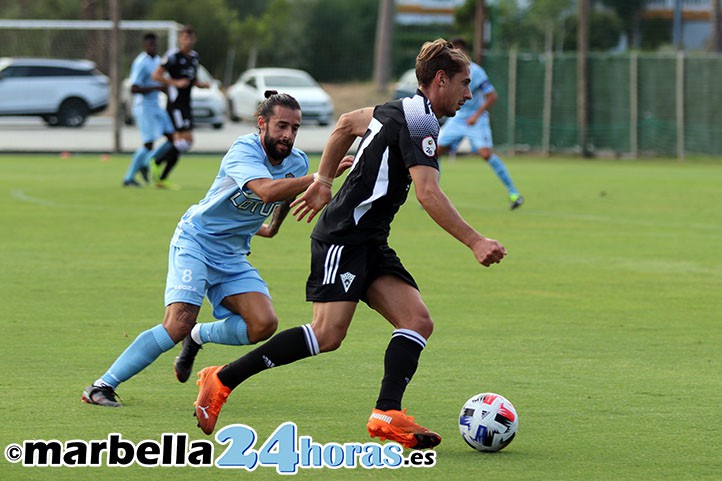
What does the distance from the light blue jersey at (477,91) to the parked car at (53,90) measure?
21.7 m

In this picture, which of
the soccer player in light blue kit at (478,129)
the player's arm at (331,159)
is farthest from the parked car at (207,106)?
the player's arm at (331,159)

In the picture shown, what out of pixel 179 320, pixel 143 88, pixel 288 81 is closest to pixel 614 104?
pixel 288 81

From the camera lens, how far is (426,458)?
235 inches

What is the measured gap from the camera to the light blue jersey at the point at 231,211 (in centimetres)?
690

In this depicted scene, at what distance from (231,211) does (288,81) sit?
117ft

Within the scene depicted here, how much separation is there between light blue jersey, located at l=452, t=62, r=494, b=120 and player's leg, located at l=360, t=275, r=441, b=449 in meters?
12.5

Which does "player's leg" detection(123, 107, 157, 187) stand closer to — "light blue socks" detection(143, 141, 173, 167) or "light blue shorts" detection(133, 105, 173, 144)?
"light blue shorts" detection(133, 105, 173, 144)

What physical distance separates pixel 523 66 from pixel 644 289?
2434 centimetres

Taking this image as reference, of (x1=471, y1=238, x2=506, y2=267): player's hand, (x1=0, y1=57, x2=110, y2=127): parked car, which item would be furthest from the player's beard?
(x1=0, y1=57, x2=110, y2=127): parked car

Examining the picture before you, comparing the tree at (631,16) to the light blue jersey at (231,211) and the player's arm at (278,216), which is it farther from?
the light blue jersey at (231,211)

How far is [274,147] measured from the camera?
6.84m

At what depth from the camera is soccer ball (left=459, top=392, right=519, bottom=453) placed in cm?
608

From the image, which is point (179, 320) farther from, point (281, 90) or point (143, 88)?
point (281, 90)

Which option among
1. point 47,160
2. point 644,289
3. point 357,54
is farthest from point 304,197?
point 357,54
